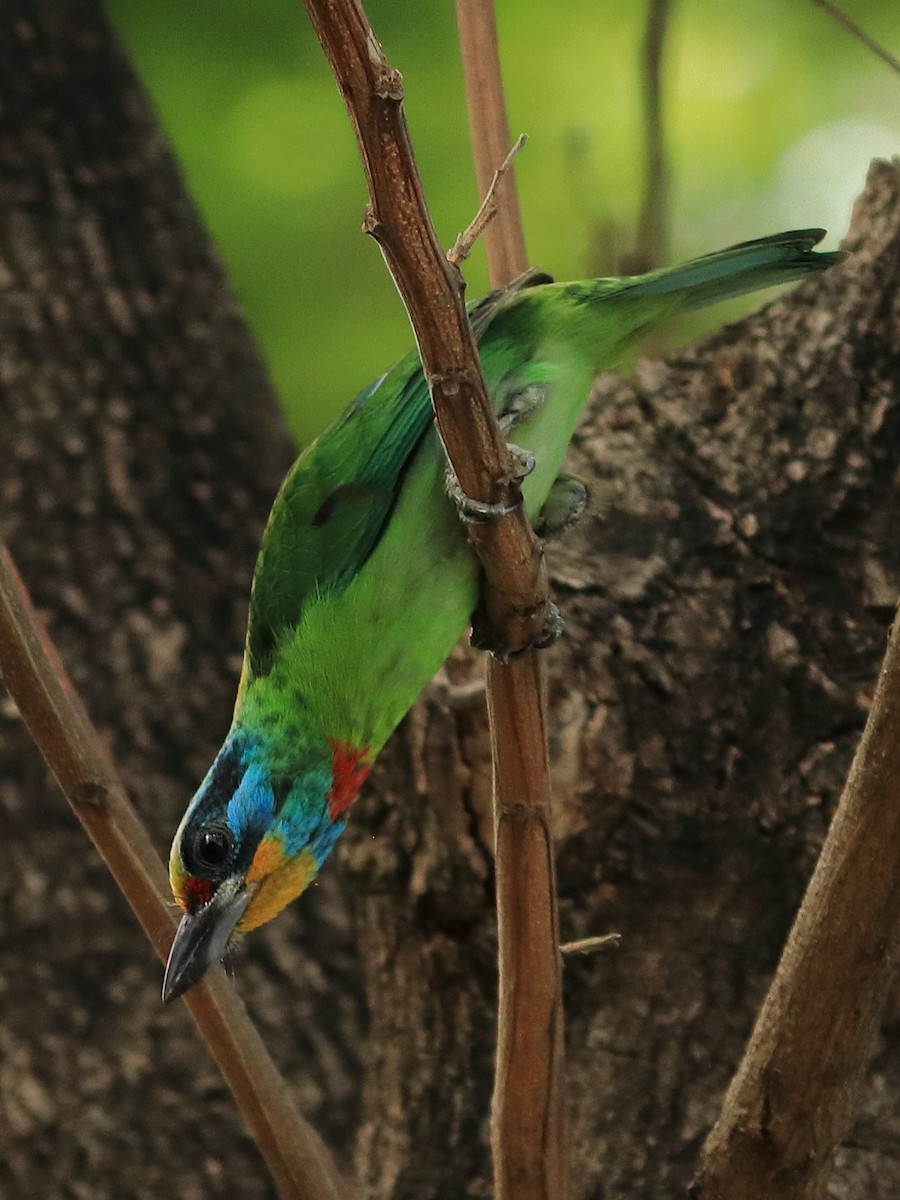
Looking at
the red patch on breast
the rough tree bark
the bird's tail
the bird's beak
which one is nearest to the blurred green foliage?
the rough tree bark

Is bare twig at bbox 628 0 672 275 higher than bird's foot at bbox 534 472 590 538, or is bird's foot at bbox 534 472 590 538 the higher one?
bare twig at bbox 628 0 672 275

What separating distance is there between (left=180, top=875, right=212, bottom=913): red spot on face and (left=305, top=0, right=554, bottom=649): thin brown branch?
52 centimetres

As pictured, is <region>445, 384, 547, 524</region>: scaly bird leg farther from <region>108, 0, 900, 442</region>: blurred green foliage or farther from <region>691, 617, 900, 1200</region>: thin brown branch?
<region>108, 0, 900, 442</region>: blurred green foliage

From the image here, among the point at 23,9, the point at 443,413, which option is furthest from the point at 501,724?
the point at 23,9

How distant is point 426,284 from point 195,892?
3.09ft

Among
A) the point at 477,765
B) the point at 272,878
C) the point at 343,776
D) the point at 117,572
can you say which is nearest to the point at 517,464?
the point at 343,776

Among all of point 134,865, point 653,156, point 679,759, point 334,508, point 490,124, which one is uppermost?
point 653,156

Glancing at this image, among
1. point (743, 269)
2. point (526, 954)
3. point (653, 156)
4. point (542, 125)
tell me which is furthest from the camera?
point (542, 125)

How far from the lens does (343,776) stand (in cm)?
188

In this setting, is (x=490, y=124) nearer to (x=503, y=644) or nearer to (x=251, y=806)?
(x=503, y=644)

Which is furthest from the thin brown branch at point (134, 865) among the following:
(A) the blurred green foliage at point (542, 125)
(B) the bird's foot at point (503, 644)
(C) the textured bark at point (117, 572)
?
(A) the blurred green foliage at point (542, 125)

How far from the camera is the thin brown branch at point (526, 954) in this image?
157 centimetres

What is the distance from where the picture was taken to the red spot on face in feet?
5.81

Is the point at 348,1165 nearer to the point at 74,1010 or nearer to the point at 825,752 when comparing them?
the point at 74,1010
